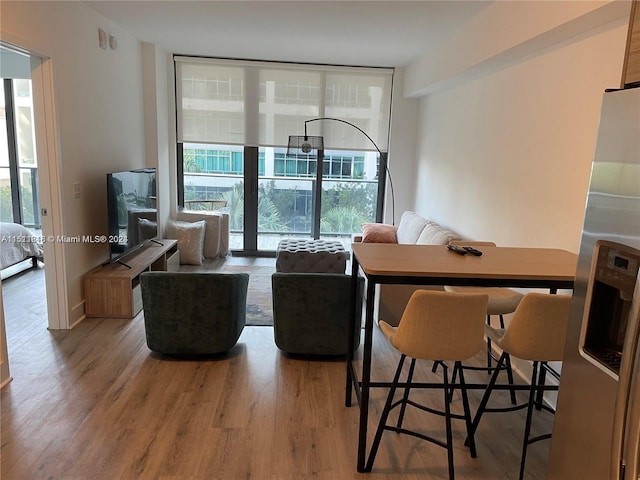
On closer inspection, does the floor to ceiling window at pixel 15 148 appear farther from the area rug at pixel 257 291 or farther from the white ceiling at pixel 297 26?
the area rug at pixel 257 291

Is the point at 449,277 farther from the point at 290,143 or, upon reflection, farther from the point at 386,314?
the point at 290,143

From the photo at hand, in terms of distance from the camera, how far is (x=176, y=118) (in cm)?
627

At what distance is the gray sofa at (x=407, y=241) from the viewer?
3.91 m

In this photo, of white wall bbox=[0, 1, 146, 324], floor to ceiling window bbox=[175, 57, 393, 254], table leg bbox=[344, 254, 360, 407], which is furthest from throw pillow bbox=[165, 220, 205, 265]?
table leg bbox=[344, 254, 360, 407]

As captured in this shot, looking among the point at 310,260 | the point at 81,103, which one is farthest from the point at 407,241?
the point at 81,103

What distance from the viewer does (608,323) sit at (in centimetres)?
138

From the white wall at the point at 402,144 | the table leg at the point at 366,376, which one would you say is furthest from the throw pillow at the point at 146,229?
the table leg at the point at 366,376

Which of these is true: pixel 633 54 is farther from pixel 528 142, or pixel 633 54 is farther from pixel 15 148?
pixel 15 148

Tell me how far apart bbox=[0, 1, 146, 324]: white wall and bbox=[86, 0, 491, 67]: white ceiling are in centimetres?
34

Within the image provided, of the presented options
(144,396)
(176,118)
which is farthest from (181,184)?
(144,396)

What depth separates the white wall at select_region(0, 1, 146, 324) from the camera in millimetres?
3279

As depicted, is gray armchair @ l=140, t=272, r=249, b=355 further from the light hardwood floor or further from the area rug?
the area rug

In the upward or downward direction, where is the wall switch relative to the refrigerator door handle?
upward

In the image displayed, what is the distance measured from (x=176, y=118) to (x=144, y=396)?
4437 mm
